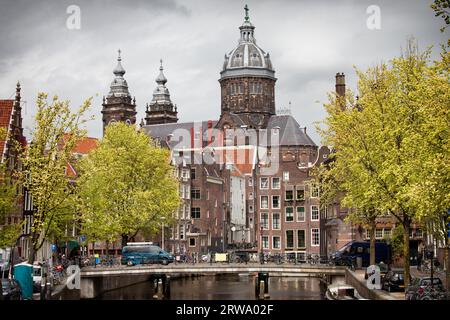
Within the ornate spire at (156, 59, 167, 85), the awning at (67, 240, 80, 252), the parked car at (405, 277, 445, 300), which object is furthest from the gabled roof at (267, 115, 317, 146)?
the parked car at (405, 277, 445, 300)

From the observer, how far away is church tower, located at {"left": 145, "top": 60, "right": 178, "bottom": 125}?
18000 centimetres

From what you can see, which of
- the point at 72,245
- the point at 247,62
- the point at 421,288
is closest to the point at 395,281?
the point at 421,288

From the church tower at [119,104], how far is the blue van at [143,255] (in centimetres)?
9870

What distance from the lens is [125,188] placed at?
68812 mm

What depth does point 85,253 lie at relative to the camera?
301 ft

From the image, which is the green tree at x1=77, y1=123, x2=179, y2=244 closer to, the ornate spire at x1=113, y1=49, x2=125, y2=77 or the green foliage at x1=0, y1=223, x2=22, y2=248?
the green foliage at x1=0, y1=223, x2=22, y2=248

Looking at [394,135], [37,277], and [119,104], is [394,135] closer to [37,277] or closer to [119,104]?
[37,277]

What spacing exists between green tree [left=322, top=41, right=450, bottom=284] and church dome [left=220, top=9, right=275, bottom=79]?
105748 millimetres

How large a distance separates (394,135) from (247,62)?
118220 mm

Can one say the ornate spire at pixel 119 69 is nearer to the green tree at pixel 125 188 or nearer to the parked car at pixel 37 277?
the green tree at pixel 125 188

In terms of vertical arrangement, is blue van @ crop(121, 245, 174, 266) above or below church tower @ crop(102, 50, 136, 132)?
below

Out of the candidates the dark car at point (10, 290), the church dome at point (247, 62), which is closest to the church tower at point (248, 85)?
the church dome at point (247, 62)

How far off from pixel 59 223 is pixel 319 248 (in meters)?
41.4
